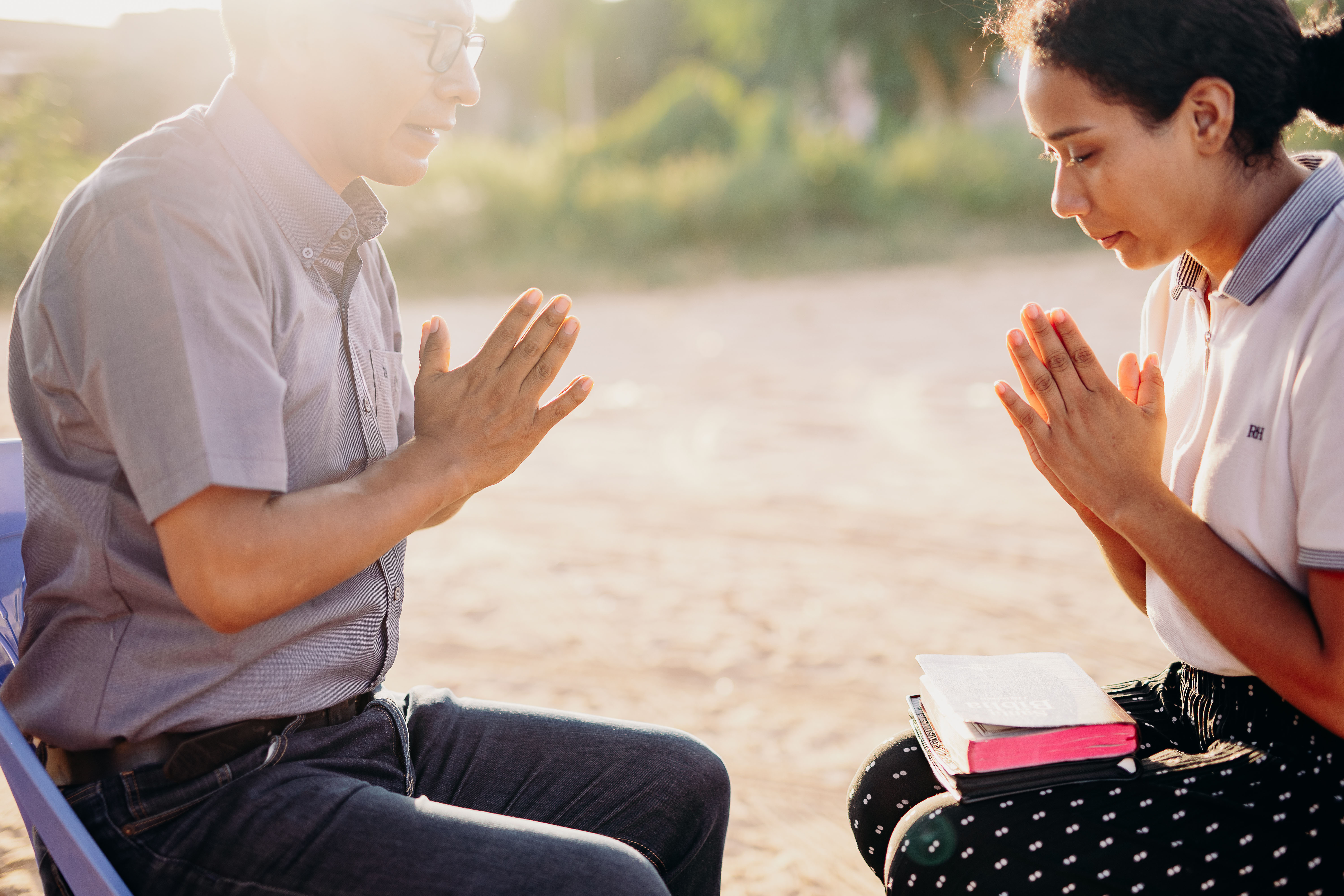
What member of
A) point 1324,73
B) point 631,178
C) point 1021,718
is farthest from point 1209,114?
point 631,178

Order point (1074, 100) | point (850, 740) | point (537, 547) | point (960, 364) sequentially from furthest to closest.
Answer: point (960, 364) → point (537, 547) → point (850, 740) → point (1074, 100)

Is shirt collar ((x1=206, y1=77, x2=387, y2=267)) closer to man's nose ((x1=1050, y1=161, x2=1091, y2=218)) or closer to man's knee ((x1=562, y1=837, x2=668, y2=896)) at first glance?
man's knee ((x1=562, y1=837, x2=668, y2=896))

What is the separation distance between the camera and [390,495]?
1617 millimetres

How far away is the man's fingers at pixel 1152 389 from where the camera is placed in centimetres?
178

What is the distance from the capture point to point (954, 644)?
4.13m

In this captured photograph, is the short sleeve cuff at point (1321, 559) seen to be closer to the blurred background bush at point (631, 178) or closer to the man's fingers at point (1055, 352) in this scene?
the man's fingers at point (1055, 352)

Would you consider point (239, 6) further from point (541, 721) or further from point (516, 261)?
point (516, 261)

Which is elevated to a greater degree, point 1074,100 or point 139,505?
point 1074,100

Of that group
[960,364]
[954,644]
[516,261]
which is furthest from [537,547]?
[516,261]

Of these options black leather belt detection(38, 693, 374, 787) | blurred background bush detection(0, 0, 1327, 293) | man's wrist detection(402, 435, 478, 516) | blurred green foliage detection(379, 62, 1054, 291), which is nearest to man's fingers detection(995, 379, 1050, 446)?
man's wrist detection(402, 435, 478, 516)

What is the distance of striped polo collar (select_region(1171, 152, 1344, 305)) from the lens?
5.58ft

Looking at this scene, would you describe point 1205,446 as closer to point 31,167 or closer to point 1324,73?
point 1324,73

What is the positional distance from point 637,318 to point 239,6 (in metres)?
10.9

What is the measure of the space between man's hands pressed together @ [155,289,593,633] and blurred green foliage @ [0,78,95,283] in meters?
13.4
